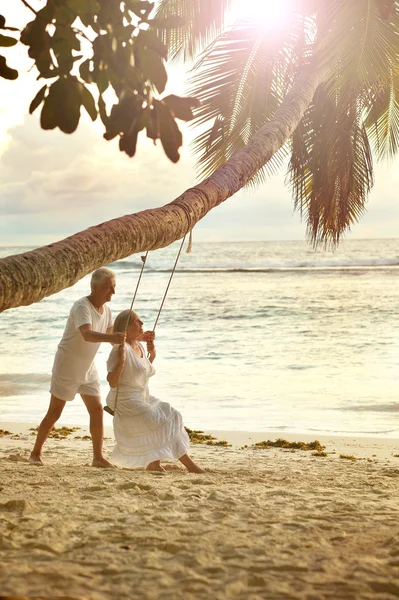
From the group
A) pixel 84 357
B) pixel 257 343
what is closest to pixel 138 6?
pixel 84 357

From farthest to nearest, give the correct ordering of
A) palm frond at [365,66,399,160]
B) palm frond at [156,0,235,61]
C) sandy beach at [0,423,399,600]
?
palm frond at [365,66,399,160] < palm frond at [156,0,235,61] < sandy beach at [0,423,399,600]

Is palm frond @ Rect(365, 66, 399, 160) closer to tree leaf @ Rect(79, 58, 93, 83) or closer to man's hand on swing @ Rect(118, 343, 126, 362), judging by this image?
man's hand on swing @ Rect(118, 343, 126, 362)

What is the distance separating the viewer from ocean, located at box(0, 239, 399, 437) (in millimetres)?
10492

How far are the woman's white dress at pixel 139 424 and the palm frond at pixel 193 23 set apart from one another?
5626 mm

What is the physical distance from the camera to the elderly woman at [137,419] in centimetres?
549


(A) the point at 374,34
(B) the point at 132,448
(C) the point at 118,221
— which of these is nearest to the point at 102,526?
(C) the point at 118,221

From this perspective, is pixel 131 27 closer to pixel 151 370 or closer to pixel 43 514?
pixel 43 514

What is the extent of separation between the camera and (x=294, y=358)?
58.6ft

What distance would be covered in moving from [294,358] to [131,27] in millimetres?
15647

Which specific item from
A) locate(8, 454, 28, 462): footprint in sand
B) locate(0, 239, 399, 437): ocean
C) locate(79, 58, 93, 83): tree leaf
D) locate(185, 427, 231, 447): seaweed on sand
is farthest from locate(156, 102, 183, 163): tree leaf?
locate(0, 239, 399, 437): ocean

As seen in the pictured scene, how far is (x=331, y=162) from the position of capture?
37.6 feet

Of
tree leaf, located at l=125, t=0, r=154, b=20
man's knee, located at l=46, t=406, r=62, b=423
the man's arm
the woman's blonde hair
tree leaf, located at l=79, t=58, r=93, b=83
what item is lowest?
man's knee, located at l=46, t=406, r=62, b=423

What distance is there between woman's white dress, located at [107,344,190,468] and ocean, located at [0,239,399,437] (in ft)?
11.6

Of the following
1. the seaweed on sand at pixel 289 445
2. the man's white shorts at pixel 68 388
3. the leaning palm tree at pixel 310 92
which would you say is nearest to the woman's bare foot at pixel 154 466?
the man's white shorts at pixel 68 388
